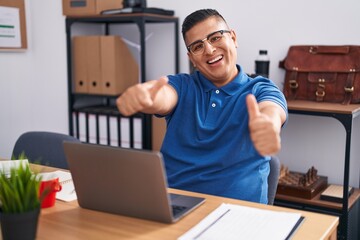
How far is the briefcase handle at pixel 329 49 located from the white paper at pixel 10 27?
220 centimetres

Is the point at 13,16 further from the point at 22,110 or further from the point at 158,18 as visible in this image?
the point at 158,18

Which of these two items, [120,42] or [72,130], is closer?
[120,42]

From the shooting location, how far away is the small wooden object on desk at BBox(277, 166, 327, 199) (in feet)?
8.36

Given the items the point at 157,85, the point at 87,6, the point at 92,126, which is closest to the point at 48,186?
the point at 157,85

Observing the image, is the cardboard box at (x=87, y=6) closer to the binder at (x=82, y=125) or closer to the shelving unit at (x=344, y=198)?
the binder at (x=82, y=125)

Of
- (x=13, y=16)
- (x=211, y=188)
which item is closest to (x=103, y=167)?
(x=211, y=188)

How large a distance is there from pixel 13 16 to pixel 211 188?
101 inches

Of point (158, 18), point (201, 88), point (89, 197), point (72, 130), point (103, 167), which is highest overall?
point (158, 18)

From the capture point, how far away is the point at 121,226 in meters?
1.13

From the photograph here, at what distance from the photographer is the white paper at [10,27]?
11.1 feet

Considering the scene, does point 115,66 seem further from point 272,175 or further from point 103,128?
point 272,175

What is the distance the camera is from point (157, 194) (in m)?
1.09

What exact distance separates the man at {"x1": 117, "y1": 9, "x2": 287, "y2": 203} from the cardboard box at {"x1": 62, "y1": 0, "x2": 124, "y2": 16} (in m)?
1.57

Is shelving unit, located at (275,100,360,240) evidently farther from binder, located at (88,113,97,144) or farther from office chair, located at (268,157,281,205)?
binder, located at (88,113,97,144)
